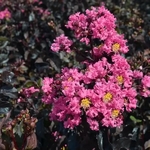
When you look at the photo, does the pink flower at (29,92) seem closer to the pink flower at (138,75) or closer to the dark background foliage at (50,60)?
the dark background foliage at (50,60)

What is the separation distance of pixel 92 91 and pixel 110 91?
85mm

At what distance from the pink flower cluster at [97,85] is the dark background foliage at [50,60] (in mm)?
180

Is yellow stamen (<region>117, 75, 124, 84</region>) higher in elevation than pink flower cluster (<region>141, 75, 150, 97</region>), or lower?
higher

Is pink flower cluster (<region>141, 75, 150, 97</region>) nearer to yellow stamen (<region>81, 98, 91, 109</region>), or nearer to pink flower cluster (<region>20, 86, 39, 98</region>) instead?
yellow stamen (<region>81, 98, 91, 109</region>)

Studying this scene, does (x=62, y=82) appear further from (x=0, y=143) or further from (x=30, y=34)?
(x=30, y=34)

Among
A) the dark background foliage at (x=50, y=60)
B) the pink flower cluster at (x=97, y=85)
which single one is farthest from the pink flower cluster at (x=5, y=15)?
the pink flower cluster at (x=97, y=85)

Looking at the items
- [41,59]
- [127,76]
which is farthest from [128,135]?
[41,59]

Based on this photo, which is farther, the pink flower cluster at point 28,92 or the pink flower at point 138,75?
the pink flower cluster at point 28,92

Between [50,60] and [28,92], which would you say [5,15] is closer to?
[50,60]

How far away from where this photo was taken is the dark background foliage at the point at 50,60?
2365mm

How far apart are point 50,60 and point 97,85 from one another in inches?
73.8

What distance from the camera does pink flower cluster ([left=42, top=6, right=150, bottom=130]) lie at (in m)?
2.04

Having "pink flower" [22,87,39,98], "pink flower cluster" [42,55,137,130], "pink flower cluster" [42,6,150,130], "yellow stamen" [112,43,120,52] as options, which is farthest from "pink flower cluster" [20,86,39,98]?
"yellow stamen" [112,43,120,52]

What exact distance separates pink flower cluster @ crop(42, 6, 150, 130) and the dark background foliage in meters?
0.18
